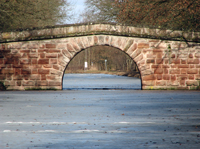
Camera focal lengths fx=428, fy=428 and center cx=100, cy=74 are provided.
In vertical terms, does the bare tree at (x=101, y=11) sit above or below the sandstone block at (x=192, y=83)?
above

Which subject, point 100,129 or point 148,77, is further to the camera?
point 148,77

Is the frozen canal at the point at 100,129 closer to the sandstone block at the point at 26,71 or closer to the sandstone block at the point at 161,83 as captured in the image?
the sandstone block at the point at 161,83

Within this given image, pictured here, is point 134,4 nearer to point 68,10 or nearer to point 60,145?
point 68,10

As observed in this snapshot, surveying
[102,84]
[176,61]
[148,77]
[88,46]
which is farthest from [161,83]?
[102,84]

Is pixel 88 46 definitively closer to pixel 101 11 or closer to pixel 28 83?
pixel 28 83

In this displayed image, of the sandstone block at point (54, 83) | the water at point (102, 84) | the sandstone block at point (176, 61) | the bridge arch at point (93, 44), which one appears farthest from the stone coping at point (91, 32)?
the water at point (102, 84)

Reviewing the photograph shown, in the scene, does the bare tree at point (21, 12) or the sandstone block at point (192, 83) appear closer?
the sandstone block at point (192, 83)

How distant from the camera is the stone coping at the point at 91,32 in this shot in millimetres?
21875

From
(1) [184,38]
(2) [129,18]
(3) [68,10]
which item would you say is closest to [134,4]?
(2) [129,18]

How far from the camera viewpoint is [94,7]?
40.8 meters

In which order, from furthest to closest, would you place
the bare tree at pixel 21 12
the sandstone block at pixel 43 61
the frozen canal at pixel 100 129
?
1. the bare tree at pixel 21 12
2. the sandstone block at pixel 43 61
3. the frozen canal at pixel 100 129

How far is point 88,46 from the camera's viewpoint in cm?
2192

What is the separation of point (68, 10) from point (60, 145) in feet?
92.0

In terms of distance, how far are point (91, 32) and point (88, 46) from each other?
0.73 m
